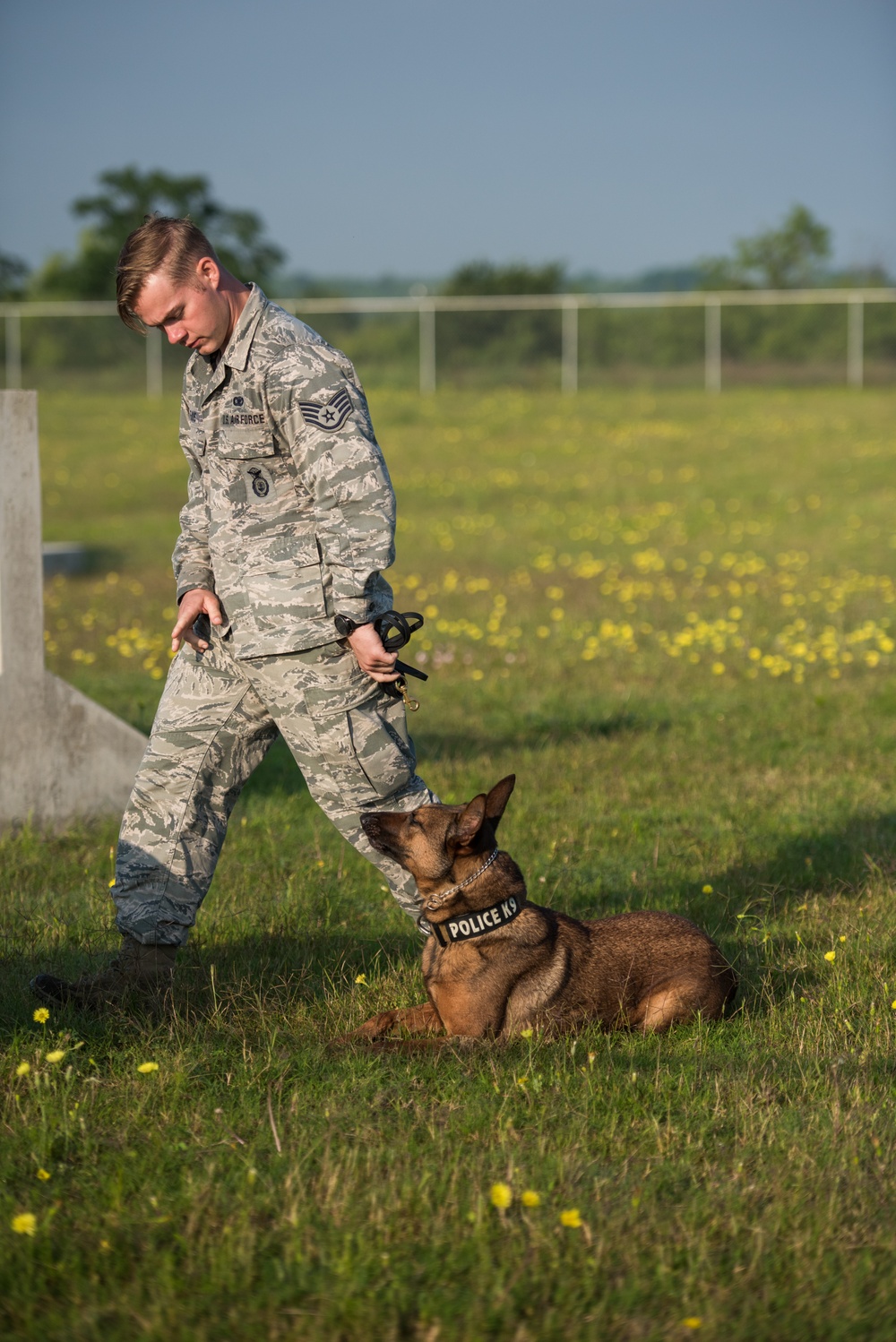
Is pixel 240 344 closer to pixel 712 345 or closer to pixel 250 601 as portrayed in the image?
pixel 250 601

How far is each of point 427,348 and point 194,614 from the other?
1063 inches

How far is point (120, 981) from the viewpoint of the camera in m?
4.28

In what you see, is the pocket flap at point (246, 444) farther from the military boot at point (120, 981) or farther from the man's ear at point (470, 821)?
the military boot at point (120, 981)

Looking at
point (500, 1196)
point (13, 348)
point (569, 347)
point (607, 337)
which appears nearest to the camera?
point (500, 1196)

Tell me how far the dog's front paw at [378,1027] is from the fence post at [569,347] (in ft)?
87.7

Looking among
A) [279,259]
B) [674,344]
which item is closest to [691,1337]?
[674,344]

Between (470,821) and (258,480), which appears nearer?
(470,821)

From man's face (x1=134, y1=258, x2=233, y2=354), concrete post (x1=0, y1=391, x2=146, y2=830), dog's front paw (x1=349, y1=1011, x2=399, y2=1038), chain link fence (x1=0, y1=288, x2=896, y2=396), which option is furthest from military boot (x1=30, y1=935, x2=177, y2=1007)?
chain link fence (x1=0, y1=288, x2=896, y2=396)

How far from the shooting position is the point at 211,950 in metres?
4.85

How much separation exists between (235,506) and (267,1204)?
2.04 m

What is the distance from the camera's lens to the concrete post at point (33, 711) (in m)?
6.12

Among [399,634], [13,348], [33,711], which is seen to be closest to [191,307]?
[399,634]

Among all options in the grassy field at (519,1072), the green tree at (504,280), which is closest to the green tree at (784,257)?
the green tree at (504,280)

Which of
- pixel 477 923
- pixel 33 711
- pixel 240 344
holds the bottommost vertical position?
pixel 477 923
